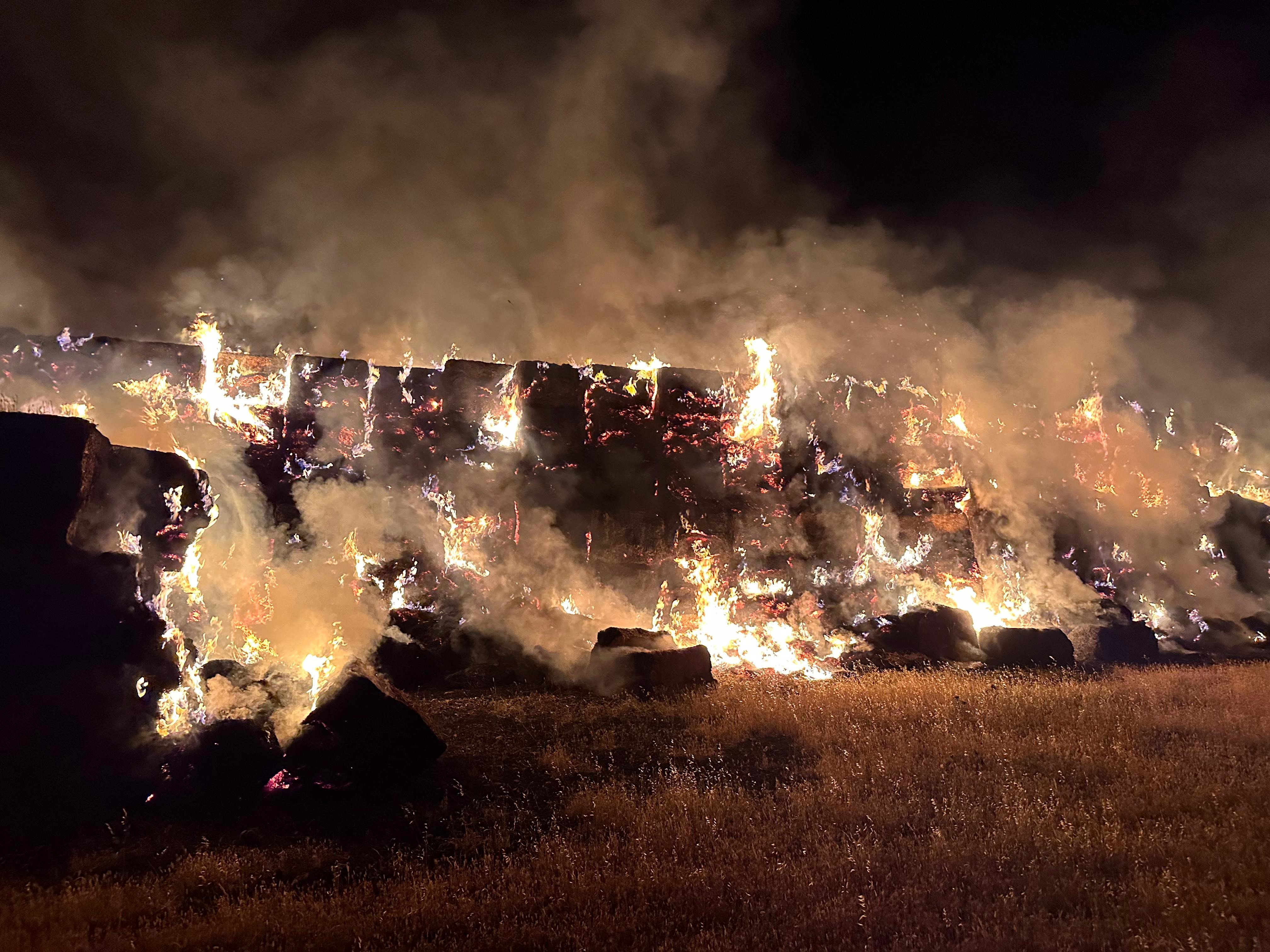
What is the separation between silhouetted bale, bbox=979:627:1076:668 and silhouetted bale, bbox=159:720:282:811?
11.6m

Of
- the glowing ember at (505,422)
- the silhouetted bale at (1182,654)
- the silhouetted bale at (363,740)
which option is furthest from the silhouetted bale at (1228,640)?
the silhouetted bale at (363,740)

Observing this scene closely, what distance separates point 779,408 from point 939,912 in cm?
1524

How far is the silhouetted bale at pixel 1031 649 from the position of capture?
41.4 ft

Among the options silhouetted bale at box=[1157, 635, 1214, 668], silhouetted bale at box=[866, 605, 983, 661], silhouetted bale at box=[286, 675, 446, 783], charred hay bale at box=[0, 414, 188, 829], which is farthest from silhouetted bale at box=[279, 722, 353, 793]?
silhouetted bale at box=[1157, 635, 1214, 668]

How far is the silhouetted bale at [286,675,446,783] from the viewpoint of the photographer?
672cm

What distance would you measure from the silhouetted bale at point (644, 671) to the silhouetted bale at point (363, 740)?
3.84m

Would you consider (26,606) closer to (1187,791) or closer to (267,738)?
(267,738)

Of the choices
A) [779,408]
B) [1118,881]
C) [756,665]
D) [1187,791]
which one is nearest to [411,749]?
[1118,881]

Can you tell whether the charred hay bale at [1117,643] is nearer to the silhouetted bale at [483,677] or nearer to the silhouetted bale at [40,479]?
the silhouetted bale at [483,677]

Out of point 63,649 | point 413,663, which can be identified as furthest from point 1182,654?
point 63,649

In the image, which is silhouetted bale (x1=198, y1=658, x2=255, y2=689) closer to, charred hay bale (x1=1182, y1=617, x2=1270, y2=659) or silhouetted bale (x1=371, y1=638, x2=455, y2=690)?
silhouetted bale (x1=371, y1=638, x2=455, y2=690)

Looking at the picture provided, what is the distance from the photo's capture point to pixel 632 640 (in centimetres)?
1185

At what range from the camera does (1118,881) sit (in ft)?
14.8

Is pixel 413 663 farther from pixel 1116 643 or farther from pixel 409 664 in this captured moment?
pixel 1116 643
